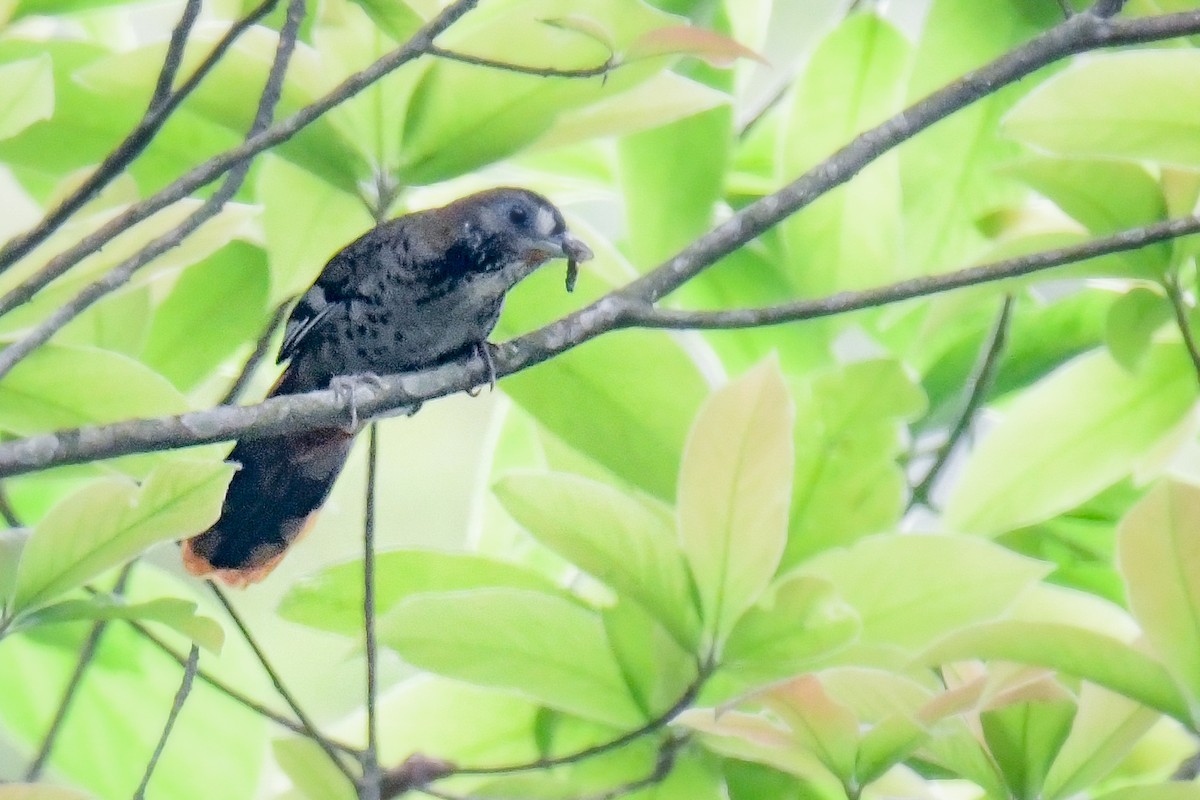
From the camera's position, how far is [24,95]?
0.83 metres

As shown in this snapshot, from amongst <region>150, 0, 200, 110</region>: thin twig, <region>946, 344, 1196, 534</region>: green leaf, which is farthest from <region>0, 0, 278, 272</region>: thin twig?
<region>946, 344, 1196, 534</region>: green leaf

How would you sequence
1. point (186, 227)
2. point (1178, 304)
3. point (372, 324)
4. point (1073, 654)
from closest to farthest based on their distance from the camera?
point (1073, 654) < point (186, 227) < point (1178, 304) < point (372, 324)

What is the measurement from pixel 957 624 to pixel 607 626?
198 millimetres

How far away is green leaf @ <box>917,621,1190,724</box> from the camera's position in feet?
2.26

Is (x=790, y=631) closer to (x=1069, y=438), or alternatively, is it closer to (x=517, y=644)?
(x=517, y=644)

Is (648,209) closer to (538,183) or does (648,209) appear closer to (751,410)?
(538,183)

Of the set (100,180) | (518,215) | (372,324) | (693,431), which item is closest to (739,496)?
(693,431)

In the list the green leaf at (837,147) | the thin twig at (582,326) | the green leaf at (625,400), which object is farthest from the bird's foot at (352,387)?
the green leaf at (837,147)

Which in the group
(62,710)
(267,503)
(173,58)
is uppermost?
(173,58)

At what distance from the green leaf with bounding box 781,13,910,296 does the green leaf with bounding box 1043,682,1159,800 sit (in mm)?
411

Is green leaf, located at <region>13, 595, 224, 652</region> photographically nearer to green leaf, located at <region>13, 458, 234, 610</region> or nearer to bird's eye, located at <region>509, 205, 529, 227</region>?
green leaf, located at <region>13, 458, 234, 610</region>

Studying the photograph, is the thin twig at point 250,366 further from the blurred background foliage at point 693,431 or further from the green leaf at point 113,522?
the green leaf at point 113,522

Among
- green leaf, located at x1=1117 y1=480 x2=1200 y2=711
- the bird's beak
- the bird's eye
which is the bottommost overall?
green leaf, located at x1=1117 y1=480 x2=1200 y2=711

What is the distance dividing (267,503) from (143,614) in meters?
0.56
